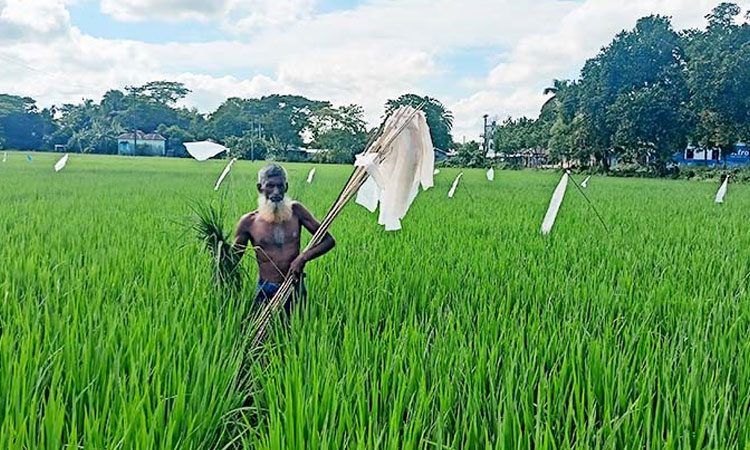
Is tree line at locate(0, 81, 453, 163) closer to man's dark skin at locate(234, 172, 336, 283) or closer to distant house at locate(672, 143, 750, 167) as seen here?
distant house at locate(672, 143, 750, 167)

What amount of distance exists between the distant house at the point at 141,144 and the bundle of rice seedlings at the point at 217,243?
52132mm

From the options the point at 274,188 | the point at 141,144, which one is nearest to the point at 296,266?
the point at 274,188

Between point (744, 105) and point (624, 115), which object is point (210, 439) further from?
point (624, 115)

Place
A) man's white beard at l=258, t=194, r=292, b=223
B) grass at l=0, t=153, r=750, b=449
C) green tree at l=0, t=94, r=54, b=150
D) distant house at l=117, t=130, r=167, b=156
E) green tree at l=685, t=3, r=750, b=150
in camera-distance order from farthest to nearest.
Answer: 1. green tree at l=0, t=94, r=54, b=150
2. distant house at l=117, t=130, r=167, b=156
3. green tree at l=685, t=3, r=750, b=150
4. man's white beard at l=258, t=194, r=292, b=223
5. grass at l=0, t=153, r=750, b=449

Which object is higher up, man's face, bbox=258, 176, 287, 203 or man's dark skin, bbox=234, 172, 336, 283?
man's face, bbox=258, 176, 287, 203

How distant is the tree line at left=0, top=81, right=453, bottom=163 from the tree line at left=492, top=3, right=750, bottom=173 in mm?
12433

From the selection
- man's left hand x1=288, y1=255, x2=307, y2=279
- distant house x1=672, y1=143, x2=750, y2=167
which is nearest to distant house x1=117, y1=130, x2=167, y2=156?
distant house x1=672, y1=143, x2=750, y2=167

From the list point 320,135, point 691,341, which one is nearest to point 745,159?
point 320,135

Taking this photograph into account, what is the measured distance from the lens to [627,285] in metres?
2.97

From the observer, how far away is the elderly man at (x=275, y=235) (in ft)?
7.04

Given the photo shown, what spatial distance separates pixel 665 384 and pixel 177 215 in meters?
5.53

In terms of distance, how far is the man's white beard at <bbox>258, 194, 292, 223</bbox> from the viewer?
218cm

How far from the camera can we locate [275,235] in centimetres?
221

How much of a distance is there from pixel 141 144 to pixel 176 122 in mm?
6443
